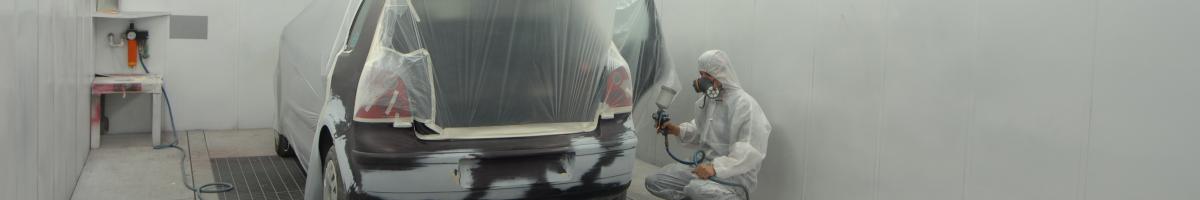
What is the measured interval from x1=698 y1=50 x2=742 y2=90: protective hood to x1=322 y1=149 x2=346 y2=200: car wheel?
5.45 ft

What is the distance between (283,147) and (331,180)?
8.29ft

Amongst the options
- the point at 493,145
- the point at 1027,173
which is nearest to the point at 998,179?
the point at 1027,173

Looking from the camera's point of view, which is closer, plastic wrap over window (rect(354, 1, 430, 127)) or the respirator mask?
plastic wrap over window (rect(354, 1, 430, 127))

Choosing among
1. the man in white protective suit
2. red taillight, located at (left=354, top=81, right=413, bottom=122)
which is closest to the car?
red taillight, located at (left=354, top=81, right=413, bottom=122)

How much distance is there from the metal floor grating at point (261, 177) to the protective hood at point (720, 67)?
2.15 metres

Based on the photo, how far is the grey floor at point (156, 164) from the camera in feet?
16.0

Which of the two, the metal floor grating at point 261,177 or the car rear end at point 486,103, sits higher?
the car rear end at point 486,103

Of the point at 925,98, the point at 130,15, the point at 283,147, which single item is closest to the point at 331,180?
the point at 925,98

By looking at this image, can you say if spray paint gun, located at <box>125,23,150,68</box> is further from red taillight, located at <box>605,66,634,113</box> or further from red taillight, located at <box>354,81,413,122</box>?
red taillight, located at <box>605,66,634,113</box>

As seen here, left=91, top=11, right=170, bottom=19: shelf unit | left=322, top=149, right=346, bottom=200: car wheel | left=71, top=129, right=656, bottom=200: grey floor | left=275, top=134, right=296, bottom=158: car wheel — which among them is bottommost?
left=71, top=129, right=656, bottom=200: grey floor

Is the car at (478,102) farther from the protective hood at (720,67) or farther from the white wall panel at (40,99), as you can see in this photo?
the white wall panel at (40,99)

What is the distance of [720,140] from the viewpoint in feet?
14.1

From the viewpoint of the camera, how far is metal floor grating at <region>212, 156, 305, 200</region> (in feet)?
15.8

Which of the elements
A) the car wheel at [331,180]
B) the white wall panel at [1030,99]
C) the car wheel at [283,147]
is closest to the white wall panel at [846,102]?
the white wall panel at [1030,99]
